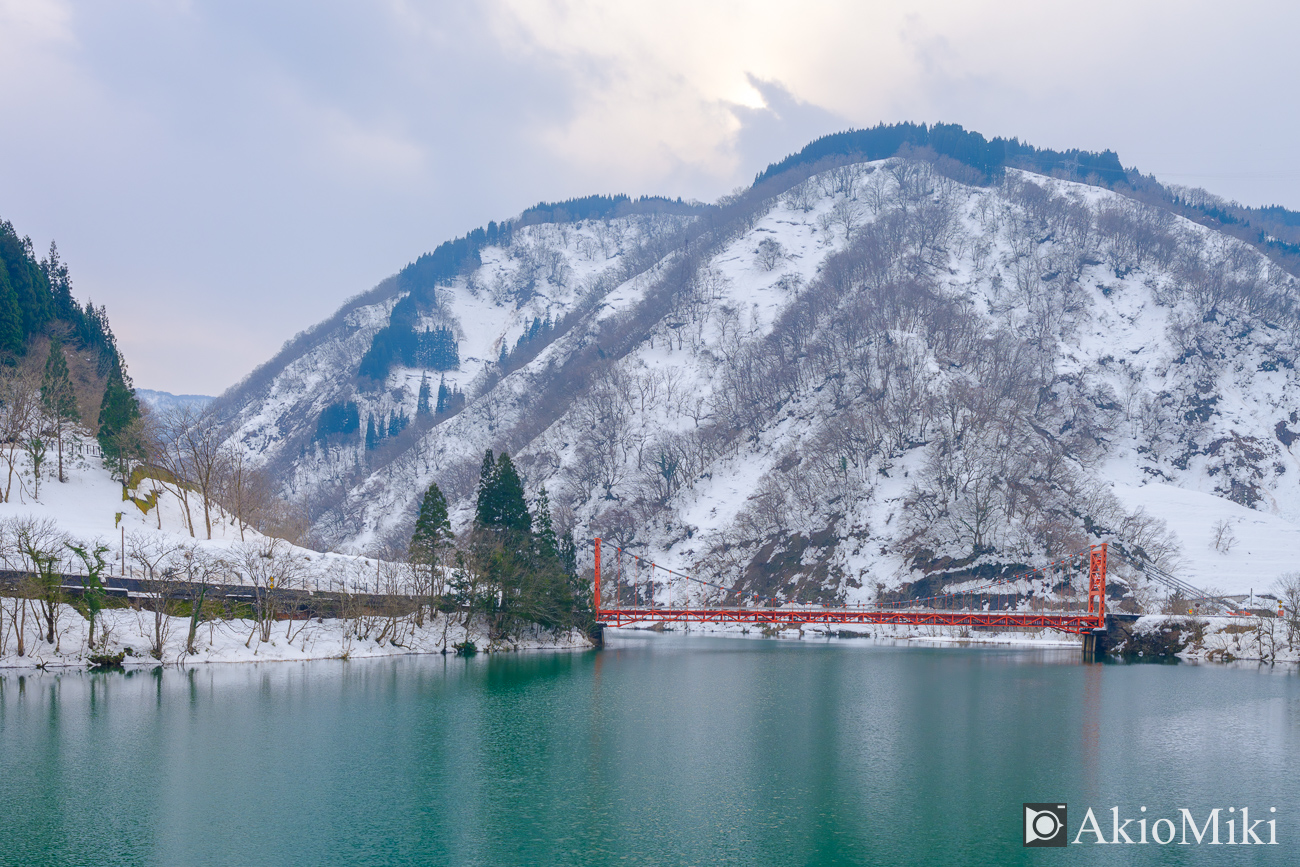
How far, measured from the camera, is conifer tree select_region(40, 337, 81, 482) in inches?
2729

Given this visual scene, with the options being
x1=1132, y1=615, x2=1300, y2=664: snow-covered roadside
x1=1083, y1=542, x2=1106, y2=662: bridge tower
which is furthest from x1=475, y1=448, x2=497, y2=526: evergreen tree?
x1=1132, y1=615, x2=1300, y2=664: snow-covered roadside

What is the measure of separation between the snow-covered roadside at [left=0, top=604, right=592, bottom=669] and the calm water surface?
4.05m

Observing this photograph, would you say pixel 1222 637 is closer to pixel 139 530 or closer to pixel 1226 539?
pixel 1226 539

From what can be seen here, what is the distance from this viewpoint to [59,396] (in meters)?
70.7

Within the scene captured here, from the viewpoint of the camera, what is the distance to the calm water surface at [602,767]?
2386cm

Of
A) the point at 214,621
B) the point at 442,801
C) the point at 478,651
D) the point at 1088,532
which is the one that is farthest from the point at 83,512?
the point at 1088,532

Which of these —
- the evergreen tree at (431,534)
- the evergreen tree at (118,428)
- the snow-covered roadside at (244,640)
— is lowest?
A: the snow-covered roadside at (244,640)

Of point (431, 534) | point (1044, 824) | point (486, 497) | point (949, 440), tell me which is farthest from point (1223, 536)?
point (1044, 824)

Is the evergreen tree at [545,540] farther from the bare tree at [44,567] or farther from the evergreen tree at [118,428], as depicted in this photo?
the bare tree at [44,567]

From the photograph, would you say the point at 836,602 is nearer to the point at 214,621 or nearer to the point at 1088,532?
the point at 1088,532

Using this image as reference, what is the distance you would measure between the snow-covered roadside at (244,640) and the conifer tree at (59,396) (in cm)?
1855

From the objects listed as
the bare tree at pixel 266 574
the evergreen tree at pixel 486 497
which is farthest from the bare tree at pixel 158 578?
the evergreen tree at pixel 486 497

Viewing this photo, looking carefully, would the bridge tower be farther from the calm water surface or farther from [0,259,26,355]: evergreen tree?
[0,259,26,355]: evergreen tree

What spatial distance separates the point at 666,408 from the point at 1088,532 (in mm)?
88838
